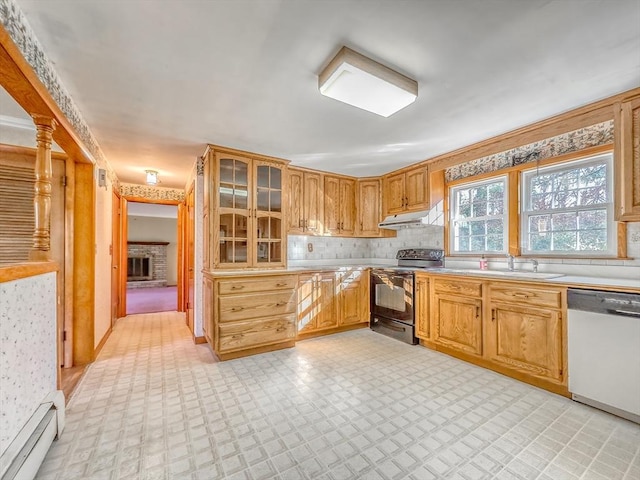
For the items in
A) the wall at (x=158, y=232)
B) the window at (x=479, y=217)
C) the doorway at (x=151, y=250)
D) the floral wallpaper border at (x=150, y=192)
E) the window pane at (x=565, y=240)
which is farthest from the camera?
the wall at (x=158, y=232)

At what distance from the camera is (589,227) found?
100 inches

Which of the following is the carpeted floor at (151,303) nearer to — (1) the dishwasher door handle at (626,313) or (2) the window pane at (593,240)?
(1) the dishwasher door handle at (626,313)

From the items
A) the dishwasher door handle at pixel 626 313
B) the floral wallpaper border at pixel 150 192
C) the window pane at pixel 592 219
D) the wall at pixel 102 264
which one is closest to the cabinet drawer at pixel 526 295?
the dishwasher door handle at pixel 626 313

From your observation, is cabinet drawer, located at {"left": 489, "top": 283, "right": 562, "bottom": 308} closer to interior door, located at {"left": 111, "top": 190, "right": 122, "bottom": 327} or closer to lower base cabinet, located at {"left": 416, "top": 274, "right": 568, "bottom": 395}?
lower base cabinet, located at {"left": 416, "top": 274, "right": 568, "bottom": 395}

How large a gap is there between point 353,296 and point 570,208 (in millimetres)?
2529

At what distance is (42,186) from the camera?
5.51ft

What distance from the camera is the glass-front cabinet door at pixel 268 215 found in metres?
3.32

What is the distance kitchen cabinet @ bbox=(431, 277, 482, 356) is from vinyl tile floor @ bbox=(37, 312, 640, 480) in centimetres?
24

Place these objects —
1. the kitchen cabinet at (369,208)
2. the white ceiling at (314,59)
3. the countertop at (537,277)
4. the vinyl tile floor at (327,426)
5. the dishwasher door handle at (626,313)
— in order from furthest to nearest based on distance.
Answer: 1. the kitchen cabinet at (369,208)
2. the countertop at (537,277)
3. the dishwasher door handle at (626,313)
4. the vinyl tile floor at (327,426)
5. the white ceiling at (314,59)

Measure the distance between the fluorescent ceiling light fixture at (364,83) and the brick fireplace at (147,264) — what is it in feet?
29.5

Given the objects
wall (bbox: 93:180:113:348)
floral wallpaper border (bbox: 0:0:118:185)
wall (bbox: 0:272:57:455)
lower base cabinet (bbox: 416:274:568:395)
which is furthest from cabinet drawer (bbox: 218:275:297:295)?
floral wallpaper border (bbox: 0:0:118:185)

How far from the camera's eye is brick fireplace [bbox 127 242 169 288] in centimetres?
864

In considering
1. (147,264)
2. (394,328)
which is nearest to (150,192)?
(394,328)

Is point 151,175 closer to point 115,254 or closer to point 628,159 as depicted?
point 115,254
